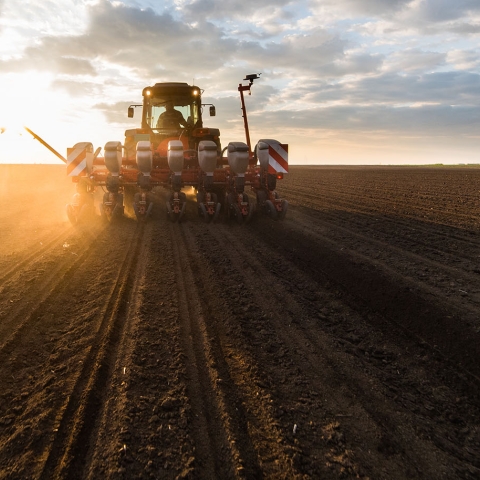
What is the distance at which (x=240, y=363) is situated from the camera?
10.8 feet

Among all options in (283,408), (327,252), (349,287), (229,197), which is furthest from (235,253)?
(283,408)

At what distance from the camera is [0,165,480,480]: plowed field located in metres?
2.34

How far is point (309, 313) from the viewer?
14.3ft

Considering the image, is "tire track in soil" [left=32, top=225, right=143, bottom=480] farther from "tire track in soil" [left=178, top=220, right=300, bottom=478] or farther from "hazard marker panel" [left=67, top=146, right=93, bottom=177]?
"hazard marker panel" [left=67, top=146, right=93, bottom=177]

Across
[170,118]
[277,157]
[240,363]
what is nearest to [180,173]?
[277,157]

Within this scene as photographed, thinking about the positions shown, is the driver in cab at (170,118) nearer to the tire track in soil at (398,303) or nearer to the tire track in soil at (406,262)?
the tire track in soil at (406,262)

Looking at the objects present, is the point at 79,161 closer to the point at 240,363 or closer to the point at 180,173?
the point at 180,173

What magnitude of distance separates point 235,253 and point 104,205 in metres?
4.35

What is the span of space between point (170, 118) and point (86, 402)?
10.3m

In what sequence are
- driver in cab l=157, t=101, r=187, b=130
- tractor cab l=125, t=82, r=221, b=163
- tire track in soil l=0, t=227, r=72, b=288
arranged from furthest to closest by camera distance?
driver in cab l=157, t=101, r=187, b=130 < tractor cab l=125, t=82, r=221, b=163 < tire track in soil l=0, t=227, r=72, b=288

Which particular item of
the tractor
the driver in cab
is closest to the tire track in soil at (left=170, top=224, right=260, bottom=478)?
the tractor

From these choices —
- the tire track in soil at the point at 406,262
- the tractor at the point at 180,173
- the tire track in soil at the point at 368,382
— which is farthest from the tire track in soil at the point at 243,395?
the tractor at the point at 180,173

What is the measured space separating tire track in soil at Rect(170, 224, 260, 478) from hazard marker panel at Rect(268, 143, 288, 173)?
6.08 meters

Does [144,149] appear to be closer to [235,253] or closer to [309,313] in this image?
[235,253]
